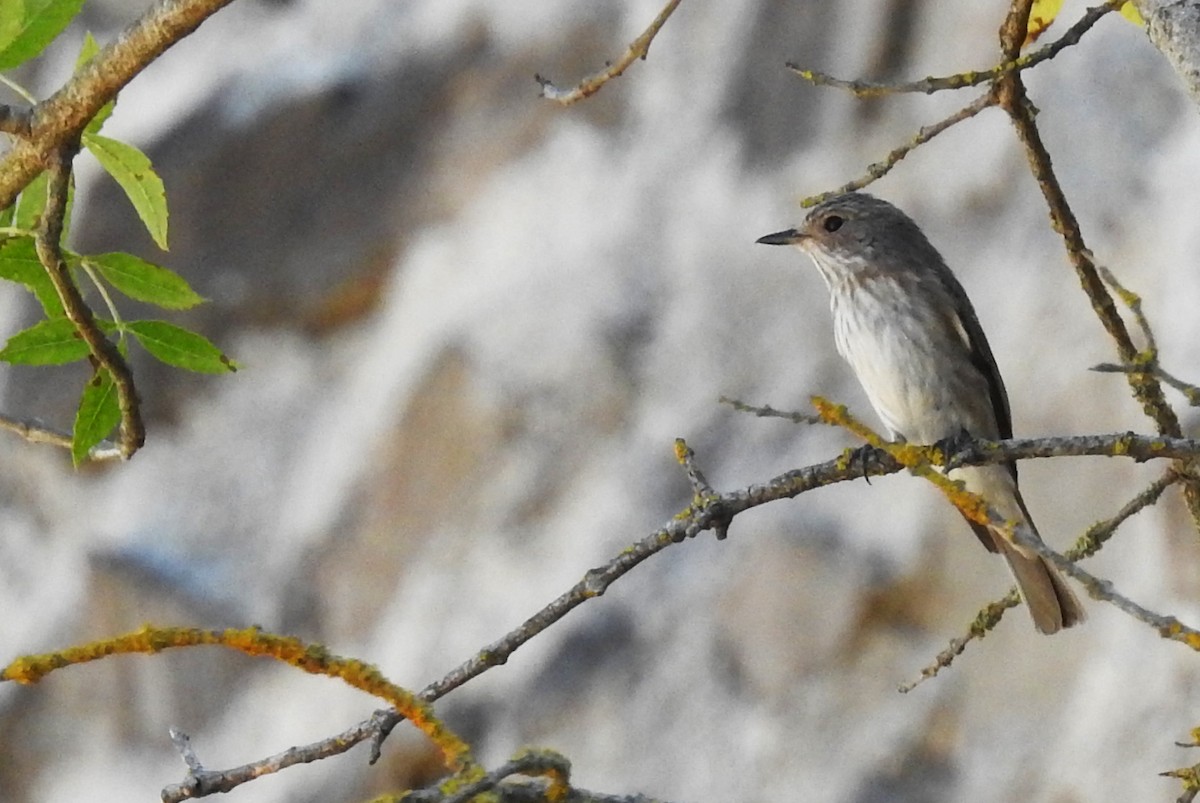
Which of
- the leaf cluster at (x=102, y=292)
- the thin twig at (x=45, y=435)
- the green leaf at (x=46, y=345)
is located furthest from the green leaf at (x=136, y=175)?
the thin twig at (x=45, y=435)

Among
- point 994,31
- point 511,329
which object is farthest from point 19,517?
point 994,31

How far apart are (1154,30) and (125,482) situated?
173 centimetres

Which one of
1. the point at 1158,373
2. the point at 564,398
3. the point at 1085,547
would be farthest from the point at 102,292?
the point at 564,398

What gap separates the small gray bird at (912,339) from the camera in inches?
79.0

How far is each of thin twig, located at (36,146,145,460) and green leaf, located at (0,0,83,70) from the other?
8cm

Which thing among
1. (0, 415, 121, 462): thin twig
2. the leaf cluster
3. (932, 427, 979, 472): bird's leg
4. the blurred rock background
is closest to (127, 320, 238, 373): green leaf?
the leaf cluster

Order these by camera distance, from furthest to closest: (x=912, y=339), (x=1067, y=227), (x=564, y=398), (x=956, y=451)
Answer: (x=564, y=398)
(x=912, y=339)
(x=956, y=451)
(x=1067, y=227)

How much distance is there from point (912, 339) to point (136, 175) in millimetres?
1237

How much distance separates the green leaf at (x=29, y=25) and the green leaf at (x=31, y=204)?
0.50 feet

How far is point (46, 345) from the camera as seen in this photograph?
1.11m

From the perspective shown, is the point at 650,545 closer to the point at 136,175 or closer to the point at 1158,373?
the point at 1158,373

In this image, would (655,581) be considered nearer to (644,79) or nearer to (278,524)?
(278,524)

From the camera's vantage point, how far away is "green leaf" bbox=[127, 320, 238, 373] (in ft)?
3.70

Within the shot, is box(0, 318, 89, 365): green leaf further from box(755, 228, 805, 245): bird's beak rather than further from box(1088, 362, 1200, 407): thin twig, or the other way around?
box(755, 228, 805, 245): bird's beak
